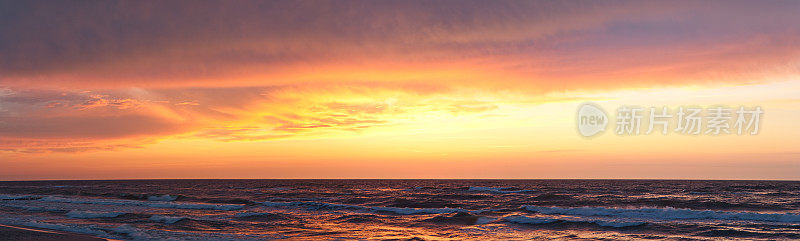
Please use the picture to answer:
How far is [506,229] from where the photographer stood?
25.0 m

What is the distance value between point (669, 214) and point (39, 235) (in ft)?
107

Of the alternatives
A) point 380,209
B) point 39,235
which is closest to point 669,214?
point 380,209

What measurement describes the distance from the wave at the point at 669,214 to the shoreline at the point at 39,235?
2596 cm

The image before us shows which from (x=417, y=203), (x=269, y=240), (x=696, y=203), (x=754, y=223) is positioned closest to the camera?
(x=269, y=240)

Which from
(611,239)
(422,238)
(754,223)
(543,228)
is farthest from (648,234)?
(422,238)

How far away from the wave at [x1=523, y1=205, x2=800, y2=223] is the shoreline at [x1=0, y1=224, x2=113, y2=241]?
25960 mm

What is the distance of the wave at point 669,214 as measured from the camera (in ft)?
94.1

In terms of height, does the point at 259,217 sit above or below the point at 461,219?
below

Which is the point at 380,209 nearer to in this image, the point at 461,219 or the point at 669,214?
the point at 461,219

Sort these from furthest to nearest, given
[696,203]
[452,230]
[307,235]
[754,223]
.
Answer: [696,203] < [754,223] < [452,230] < [307,235]

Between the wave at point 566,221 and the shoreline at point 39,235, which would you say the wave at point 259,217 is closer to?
the shoreline at point 39,235

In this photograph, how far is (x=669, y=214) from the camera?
31000 mm

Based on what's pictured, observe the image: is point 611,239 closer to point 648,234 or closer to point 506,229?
point 648,234

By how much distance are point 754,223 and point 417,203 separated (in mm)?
24007
